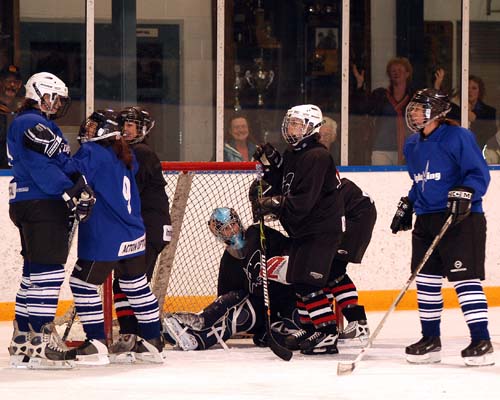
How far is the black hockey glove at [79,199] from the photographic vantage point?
5594mm

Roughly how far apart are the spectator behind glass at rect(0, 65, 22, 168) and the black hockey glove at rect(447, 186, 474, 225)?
9.65 feet

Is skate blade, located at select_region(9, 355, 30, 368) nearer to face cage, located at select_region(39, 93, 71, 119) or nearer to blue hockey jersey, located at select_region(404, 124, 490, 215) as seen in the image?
face cage, located at select_region(39, 93, 71, 119)

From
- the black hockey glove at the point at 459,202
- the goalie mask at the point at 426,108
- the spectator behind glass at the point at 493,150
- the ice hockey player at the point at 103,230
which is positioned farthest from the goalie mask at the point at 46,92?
the spectator behind glass at the point at 493,150

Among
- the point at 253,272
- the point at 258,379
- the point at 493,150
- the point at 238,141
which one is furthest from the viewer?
the point at 493,150

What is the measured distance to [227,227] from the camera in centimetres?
649

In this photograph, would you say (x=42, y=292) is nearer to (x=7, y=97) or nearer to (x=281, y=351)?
(x=281, y=351)

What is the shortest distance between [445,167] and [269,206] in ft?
2.59

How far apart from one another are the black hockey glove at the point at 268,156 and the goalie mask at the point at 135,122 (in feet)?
1.67

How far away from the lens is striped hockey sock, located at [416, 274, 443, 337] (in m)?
6.03

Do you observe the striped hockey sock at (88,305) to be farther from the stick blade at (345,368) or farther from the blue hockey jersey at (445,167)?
the blue hockey jersey at (445,167)

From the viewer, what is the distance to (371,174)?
27.1 feet

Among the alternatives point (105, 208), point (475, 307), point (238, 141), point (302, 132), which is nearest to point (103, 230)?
point (105, 208)

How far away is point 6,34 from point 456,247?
318 centimetres

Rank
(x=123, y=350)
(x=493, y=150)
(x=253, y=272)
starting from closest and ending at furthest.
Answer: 1. (x=123, y=350)
2. (x=253, y=272)
3. (x=493, y=150)
